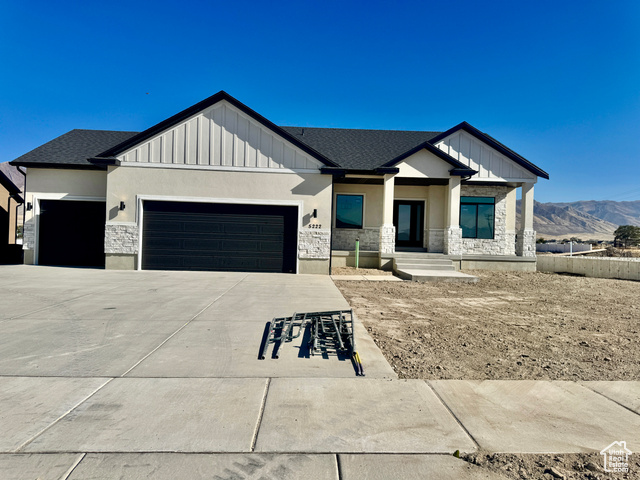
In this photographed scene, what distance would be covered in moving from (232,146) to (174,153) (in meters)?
2.22

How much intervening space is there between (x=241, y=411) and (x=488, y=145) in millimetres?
17211

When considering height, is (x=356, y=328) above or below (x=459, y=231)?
below

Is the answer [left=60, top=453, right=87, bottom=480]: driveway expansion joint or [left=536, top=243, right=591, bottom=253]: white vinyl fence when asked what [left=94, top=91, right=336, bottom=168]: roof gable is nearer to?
[left=60, top=453, right=87, bottom=480]: driveway expansion joint

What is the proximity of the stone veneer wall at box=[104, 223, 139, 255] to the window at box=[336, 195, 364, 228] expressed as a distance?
8.88m

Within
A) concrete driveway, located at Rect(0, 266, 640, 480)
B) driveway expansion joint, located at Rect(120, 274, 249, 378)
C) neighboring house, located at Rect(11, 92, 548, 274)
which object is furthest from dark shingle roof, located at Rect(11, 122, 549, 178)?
concrete driveway, located at Rect(0, 266, 640, 480)

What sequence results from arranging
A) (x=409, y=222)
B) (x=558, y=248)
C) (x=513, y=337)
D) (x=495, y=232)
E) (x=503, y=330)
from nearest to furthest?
(x=513, y=337) < (x=503, y=330) < (x=495, y=232) < (x=409, y=222) < (x=558, y=248)

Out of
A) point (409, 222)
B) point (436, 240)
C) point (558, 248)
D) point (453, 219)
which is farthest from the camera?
point (558, 248)

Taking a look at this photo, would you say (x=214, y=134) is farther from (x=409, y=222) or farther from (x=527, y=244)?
(x=527, y=244)

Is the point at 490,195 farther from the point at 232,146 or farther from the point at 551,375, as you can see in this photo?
the point at 551,375

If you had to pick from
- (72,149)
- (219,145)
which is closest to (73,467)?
(219,145)

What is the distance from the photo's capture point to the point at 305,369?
14.4 feet

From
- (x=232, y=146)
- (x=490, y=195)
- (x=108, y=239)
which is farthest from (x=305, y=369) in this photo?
(x=490, y=195)

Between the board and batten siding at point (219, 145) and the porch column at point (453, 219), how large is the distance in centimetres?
613

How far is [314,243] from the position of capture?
558 inches
